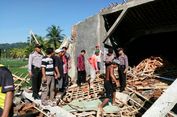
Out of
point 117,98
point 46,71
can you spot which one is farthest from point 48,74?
point 117,98

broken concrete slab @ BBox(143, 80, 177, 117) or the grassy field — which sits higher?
the grassy field

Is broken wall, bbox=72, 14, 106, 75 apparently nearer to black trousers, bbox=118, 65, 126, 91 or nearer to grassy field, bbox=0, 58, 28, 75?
black trousers, bbox=118, 65, 126, 91

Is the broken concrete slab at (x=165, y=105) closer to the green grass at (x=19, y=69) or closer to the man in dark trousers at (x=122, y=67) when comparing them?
the green grass at (x=19, y=69)

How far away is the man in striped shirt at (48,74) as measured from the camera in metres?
11.8

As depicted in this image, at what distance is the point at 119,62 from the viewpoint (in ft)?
41.6

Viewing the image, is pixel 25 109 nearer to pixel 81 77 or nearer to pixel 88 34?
pixel 81 77

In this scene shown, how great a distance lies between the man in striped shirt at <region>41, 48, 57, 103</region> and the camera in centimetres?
1180

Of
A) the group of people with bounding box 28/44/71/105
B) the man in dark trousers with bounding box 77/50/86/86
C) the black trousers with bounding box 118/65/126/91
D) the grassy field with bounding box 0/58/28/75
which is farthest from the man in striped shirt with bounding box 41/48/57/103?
the man in dark trousers with bounding box 77/50/86/86

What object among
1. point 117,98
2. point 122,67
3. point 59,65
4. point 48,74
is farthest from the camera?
point 122,67

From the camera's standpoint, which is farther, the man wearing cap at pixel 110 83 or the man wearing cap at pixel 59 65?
the man wearing cap at pixel 59 65

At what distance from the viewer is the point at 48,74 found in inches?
469

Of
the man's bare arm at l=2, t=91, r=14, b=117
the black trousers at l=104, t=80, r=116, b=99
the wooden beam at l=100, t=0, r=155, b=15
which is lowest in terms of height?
the black trousers at l=104, t=80, r=116, b=99

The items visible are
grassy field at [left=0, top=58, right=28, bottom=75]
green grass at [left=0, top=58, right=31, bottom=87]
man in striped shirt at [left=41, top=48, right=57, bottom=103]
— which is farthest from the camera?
grassy field at [left=0, top=58, right=28, bottom=75]

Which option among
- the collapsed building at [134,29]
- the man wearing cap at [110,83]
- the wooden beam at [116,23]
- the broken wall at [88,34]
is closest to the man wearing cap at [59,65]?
the man wearing cap at [110,83]
